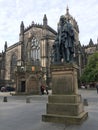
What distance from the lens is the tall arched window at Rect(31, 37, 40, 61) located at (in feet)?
198

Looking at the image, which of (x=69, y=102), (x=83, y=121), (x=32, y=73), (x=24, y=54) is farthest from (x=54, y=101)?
(x=24, y=54)

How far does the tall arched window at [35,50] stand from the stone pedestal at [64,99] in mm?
51788

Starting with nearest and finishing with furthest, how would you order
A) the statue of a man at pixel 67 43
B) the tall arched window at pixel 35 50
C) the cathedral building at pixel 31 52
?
the statue of a man at pixel 67 43, the cathedral building at pixel 31 52, the tall arched window at pixel 35 50

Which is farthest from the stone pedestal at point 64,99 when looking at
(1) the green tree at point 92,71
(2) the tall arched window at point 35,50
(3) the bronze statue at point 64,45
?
(2) the tall arched window at point 35,50

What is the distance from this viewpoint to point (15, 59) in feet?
214

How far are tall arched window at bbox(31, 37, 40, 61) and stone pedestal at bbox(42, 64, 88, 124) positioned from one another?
51788 mm

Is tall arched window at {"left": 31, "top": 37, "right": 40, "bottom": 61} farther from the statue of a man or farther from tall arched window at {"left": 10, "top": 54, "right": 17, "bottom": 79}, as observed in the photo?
the statue of a man

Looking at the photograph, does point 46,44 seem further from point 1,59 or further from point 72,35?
point 72,35

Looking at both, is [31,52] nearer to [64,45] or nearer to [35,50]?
[35,50]

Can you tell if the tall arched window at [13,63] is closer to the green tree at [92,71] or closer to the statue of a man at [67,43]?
the green tree at [92,71]

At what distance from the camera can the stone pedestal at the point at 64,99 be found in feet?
25.0

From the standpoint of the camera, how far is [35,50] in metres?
60.7

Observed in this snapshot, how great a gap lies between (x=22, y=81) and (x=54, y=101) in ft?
94.5

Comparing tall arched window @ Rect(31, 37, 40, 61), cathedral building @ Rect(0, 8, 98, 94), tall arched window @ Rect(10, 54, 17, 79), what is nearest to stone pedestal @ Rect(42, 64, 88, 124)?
cathedral building @ Rect(0, 8, 98, 94)
